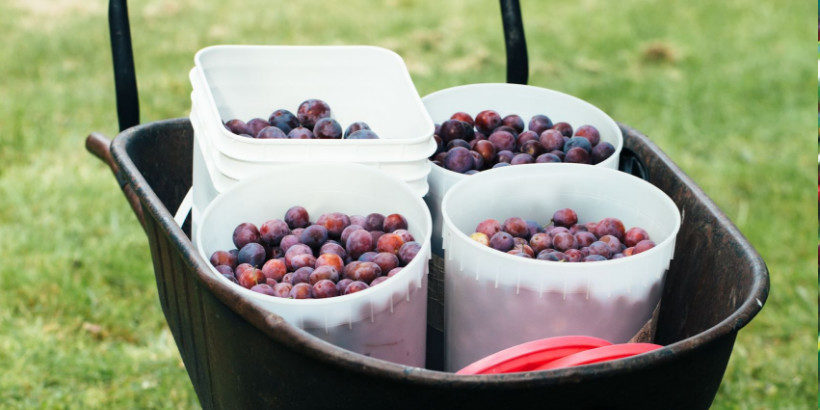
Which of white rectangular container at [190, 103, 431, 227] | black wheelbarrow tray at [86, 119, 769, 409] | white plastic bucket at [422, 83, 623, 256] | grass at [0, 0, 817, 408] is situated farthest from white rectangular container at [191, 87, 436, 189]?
grass at [0, 0, 817, 408]

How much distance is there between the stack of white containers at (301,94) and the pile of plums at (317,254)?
0.09 metres

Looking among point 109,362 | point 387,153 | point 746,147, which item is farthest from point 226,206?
point 746,147

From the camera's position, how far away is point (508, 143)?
1481 millimetres

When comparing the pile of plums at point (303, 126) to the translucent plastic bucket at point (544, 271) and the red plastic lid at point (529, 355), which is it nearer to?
the translucent plastic bucket at point (544, 271)

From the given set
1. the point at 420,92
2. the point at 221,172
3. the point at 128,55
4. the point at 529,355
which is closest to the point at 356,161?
the point at 221,172

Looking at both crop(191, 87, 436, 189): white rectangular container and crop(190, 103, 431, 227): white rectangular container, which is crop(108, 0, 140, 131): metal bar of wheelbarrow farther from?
crop(191, 87, 436, 189): white rectangular container

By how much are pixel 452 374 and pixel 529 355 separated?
6.6 inches

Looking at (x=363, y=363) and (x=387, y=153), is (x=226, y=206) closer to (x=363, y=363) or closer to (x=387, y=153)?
(x=387, y=153)

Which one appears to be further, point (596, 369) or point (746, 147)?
point (746, 147)

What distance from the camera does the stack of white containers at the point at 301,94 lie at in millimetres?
1297

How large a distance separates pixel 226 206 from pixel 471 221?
0.38m

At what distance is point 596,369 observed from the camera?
0.85 metres

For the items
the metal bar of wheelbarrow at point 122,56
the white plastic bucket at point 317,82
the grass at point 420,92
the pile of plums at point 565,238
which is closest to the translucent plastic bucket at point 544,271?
the pile of plums at point 565,238

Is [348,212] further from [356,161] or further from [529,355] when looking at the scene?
[529,355]
